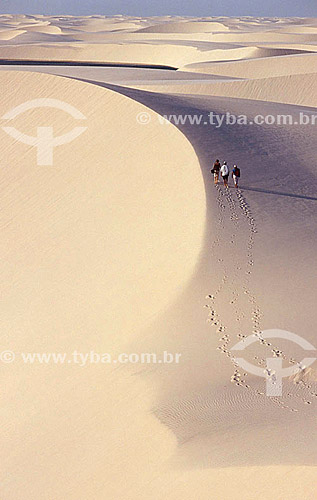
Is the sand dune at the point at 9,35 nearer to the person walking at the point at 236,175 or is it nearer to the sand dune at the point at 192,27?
the sand dune at the point at 192,27

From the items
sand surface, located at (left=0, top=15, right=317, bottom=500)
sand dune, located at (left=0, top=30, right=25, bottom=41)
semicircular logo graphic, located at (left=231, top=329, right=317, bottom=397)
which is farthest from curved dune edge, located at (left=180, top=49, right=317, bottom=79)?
sand dune, located at (left=0, top=30, right=25, bottom=41)

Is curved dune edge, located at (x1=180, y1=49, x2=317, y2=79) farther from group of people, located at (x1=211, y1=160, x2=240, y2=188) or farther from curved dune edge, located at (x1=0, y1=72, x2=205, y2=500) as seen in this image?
group of people, located at (x1=211, y1=160, x2=240, y2=188)

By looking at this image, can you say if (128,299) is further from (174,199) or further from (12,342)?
(174,199)

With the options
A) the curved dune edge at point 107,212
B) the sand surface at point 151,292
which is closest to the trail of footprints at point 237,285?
the sand surface at point 151,292

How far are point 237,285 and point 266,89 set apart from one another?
1661cm

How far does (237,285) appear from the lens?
8.92 m

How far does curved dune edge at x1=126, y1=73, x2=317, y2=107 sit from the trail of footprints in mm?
12513

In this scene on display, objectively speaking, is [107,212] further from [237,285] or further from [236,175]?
[237,285]

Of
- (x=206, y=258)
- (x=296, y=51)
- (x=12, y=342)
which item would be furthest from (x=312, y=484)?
(x=296, y=51)

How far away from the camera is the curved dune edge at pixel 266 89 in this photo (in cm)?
2303

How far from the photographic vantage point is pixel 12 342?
9.51 m

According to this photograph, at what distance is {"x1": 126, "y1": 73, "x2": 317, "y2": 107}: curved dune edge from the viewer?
23.0 metres

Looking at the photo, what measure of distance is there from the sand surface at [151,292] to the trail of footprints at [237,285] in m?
0.03

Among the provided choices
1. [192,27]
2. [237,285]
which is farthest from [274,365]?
[192,27]
